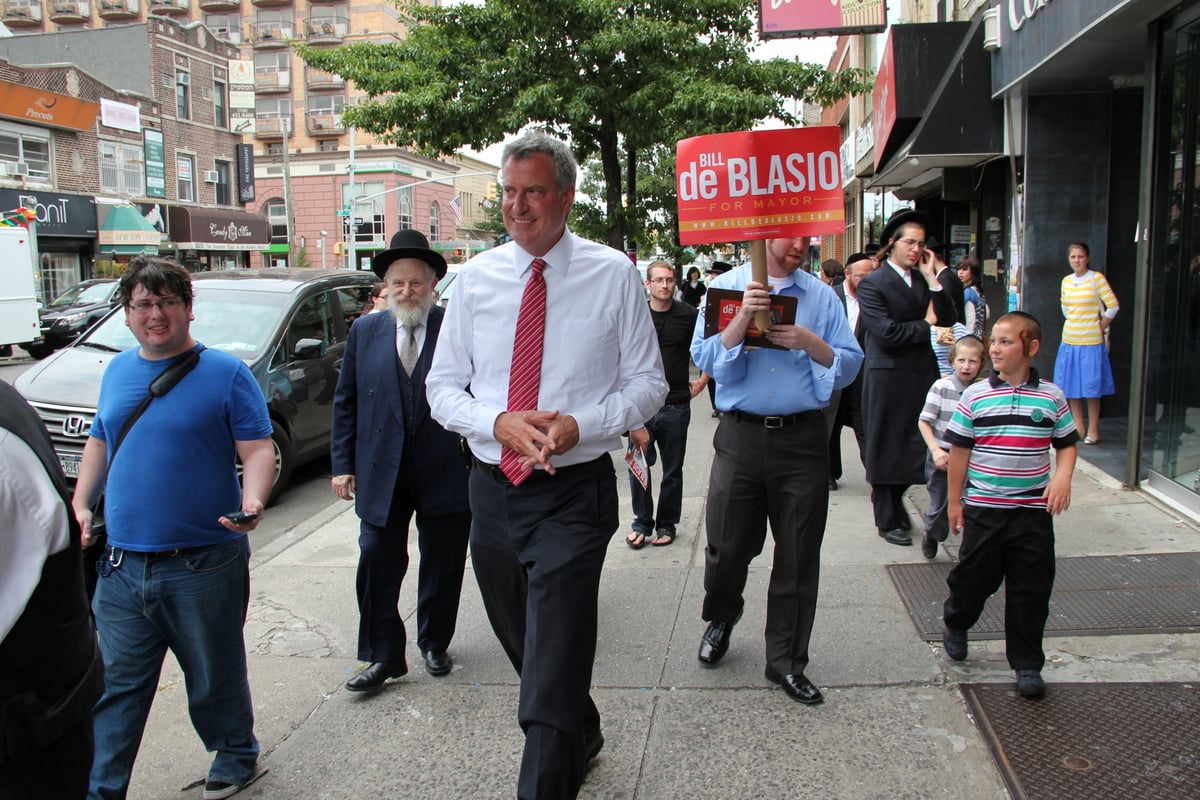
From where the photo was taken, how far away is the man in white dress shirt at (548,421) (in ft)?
9.14

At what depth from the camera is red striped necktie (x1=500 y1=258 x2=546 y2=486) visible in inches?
116

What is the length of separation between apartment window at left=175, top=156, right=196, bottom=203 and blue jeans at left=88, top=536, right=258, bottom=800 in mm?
39955

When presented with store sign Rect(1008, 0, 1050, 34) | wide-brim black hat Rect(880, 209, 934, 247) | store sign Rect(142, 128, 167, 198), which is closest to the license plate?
wide-brim black hat Rect(880, 209, 934, 247)

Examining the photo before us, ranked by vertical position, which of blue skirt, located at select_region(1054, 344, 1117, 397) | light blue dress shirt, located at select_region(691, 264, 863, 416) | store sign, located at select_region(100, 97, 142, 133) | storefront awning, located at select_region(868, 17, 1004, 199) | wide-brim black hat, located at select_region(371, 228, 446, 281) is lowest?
blue skirt, located at select_region(1054, 344, 1117, 397)

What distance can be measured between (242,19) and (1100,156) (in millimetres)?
64312

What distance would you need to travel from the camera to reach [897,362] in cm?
598

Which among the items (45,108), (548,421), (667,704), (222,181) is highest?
(45,108)

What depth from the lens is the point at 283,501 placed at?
8.37m

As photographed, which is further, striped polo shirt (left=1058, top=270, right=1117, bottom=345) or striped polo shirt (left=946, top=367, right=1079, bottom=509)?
striped polo shirt (left=1058, top=270, right=1117, bottom=345)

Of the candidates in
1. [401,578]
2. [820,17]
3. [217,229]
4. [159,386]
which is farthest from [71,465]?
[217,229]

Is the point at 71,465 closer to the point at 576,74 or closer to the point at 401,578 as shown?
the point at 401,578

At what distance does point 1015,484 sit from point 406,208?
61274 millimetres

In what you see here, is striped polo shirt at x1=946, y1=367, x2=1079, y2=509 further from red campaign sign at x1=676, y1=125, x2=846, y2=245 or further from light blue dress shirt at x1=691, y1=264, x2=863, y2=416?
red campaign sign at x1=676, y1=125, x2=846, y2=245

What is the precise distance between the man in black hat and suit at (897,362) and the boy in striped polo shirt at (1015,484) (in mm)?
1941
